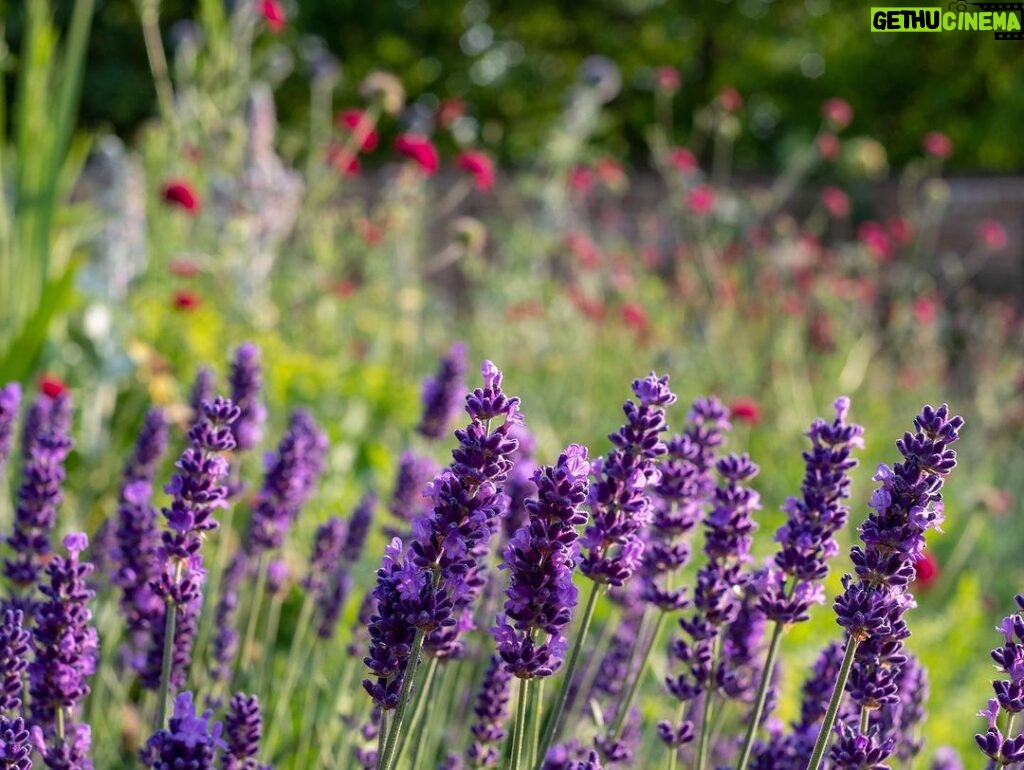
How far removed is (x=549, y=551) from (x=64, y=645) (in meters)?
0.58

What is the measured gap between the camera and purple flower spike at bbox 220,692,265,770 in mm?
1337

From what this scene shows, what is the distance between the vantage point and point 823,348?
6.96 metres

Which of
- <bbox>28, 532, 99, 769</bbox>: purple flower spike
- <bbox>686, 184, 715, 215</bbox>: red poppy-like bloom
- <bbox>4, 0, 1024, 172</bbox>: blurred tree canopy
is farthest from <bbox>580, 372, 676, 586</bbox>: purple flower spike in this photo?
<bbox>4, 0, 1024, 172</bbox>: blurred tree canopy

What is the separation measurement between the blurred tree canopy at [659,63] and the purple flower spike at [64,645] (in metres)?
18.6

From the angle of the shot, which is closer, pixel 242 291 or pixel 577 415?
pixel 242 291

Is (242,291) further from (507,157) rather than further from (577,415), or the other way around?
(507,157)

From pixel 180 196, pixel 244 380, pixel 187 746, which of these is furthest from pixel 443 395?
pixel 180 196

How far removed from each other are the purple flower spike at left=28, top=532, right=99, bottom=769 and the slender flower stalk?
30.9 inches

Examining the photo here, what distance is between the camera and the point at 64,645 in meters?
1.38

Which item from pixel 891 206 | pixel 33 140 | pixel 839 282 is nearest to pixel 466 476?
pixel 33 140

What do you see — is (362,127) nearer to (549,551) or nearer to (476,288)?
(549,551)

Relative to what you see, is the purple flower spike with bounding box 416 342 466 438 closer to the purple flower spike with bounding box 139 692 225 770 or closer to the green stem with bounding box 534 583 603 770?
the green stem with bounding box 534 583 603 770

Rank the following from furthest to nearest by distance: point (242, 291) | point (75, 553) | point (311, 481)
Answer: point (242, 291) < point (311, 481) < point (75, 553)

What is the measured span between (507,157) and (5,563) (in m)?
21.0
